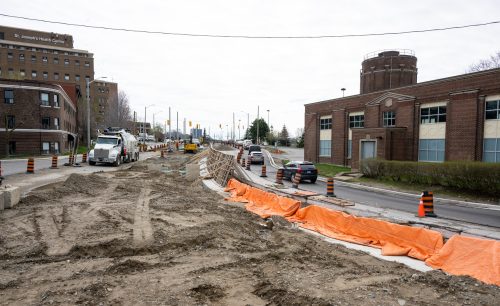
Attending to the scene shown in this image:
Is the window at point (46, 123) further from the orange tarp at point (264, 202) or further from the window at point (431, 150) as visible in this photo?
the window at point (431, 150)

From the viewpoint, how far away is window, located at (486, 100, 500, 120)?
85.9 ft

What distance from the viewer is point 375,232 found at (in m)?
9.80

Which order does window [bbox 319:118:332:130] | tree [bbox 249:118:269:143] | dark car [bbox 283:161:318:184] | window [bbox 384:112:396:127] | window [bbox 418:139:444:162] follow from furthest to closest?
tree [bbox 249:118:269:143] < window [bbox 319:118:332:130] < window [bbox 384:112:396:127] < window [bbox 418:139:444:162] < dark car [bbox 283:161:318:184]

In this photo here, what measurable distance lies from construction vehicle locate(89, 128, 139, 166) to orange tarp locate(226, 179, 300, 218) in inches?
738

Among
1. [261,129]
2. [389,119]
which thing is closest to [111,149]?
[389,119]

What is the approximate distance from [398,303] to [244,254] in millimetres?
3495

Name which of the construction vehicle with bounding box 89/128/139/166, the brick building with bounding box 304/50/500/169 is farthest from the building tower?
the construction vehicle with bounding box 89/128/139/166

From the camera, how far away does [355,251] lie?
8812mm

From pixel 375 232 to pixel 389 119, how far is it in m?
29.0

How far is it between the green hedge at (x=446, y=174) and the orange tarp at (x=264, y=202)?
541 inches

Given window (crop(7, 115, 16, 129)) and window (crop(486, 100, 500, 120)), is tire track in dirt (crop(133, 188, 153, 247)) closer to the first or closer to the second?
window (crop(486, 100, 500, 120))

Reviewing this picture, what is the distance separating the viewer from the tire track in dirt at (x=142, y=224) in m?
8.70

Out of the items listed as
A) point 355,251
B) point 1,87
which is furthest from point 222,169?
point 1,87

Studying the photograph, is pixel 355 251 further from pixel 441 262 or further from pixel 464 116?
pixel 464 116
